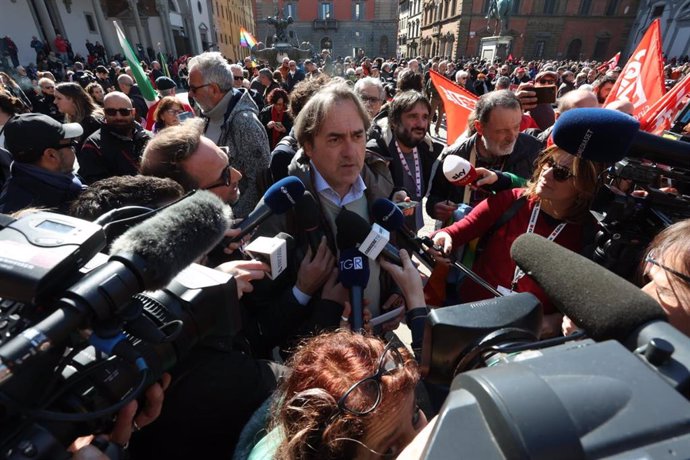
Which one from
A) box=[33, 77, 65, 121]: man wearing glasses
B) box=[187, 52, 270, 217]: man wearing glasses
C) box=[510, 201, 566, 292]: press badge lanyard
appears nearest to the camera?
box=[510, 201, 566, 292]: press badge lanyard

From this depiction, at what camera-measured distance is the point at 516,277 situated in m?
1.68

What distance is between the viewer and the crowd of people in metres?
0.93

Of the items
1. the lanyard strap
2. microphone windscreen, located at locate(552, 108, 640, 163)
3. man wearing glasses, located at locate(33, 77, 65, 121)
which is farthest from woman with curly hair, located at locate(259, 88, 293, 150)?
man wearing glasses, located at locate(33, 77, 65, 121)

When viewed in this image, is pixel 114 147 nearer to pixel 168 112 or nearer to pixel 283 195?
pixel 168 112

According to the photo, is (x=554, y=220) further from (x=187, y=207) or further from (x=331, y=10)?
(x=331, y=10)

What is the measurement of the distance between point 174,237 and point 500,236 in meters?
1.57

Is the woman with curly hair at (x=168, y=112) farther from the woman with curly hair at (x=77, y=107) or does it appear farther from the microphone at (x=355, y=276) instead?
the microphone at (x=355, y=276)

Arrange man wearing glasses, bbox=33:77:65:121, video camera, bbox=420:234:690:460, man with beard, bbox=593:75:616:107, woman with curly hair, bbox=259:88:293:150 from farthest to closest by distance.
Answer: man wearing glasses, bbox=33:77:65:121, man with beard, bbox=593:75:616:107, woman with curly hair, bbox=259:88:293:150, video camera, bbox=420:234:690:460

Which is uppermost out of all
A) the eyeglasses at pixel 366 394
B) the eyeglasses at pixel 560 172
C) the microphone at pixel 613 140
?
the microphone at pixel 613 140

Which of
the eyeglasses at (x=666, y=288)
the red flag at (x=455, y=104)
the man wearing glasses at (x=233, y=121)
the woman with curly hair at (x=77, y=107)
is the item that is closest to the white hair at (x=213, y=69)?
the man wearing glasses at (x=233, y=121)

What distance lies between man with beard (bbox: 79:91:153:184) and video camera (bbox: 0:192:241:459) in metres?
2.74

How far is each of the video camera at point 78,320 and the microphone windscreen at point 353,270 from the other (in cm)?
70

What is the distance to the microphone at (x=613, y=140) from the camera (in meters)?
1.01

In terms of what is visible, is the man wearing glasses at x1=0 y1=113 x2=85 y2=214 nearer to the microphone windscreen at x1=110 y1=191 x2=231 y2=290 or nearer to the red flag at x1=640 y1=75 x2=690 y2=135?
the microphone windscreen at x1=110 y1=191 x2=231 y2=290
